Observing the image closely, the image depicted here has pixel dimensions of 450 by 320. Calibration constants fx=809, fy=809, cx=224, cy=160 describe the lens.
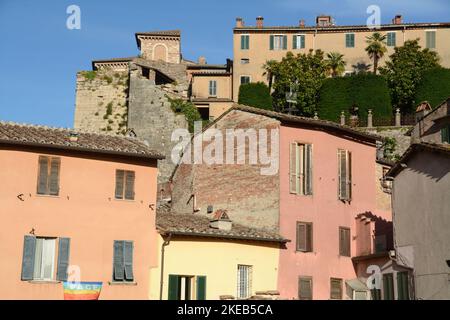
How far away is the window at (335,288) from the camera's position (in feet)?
98.6

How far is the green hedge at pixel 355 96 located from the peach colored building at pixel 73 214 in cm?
3915

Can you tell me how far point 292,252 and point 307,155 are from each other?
12.7 ft

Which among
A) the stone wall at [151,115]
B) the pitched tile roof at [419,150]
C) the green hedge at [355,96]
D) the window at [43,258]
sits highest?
the green hedge at [355,96]

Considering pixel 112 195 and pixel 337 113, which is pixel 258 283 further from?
pixel 337 113

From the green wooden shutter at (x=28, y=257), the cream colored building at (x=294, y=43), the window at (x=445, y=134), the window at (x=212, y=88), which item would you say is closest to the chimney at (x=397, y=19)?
the cream colored building at (x=294, y=43)

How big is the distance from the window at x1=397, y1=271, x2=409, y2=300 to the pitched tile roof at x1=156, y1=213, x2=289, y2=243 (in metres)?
4.38

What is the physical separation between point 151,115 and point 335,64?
19.9 m

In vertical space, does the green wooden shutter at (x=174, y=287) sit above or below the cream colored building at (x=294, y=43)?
below

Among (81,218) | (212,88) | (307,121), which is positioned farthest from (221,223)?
(212,88)

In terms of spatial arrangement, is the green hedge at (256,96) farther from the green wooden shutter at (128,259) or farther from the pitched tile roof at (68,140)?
the green wooden shutter at (128,259)

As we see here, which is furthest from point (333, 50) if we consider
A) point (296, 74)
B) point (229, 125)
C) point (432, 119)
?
point (229, 125)

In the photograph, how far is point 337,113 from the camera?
64.8m

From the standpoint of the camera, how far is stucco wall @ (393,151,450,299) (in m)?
23.9

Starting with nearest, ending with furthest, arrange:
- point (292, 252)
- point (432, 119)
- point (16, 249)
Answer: point (16, 249) < point (292, 252) < point (432, 119)
